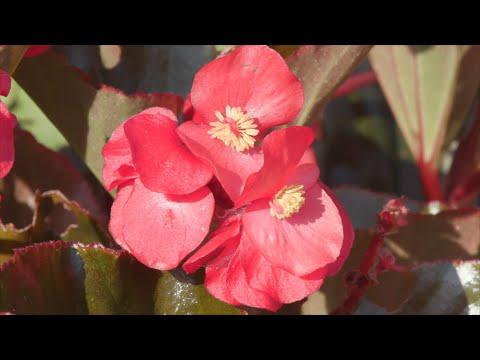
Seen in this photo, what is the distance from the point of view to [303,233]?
53cm

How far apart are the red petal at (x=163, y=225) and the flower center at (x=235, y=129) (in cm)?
4

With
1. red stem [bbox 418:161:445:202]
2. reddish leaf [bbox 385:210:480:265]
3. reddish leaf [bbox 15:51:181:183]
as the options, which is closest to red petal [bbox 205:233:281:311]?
reddish leaf [bbox 15:51:181:183]

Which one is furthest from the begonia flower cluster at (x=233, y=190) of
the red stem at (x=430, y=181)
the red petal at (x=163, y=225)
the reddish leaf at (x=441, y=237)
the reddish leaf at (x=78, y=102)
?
the red stem at (x=430, y=181)

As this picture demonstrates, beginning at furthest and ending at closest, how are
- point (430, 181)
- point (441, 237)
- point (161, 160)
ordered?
point (430, 181), point (441, 237), point (161, 160)

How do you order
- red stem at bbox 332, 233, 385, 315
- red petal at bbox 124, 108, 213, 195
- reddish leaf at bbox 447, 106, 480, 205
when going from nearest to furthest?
red petal at bbox 124, 108, 213, 195, red stem at bbox 332, 233, 385, 315, reddish leaf at bbox 447, 106, 480, 205

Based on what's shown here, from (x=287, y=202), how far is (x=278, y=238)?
1.0 inches

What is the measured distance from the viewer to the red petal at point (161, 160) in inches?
19.2

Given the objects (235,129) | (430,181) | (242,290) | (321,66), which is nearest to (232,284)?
(242,290)

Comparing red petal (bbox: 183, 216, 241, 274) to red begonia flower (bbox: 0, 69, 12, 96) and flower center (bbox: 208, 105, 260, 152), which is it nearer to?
flower center (bbox: 208, 105, 260, 152)

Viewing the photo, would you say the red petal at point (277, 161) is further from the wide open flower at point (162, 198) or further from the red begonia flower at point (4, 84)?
the red begonia flower at point (4, 84)

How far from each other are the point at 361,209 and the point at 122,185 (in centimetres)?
46

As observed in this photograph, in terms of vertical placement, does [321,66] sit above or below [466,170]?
above

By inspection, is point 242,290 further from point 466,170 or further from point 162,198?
point 466,170

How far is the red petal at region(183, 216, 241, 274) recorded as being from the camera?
1.64 feet
